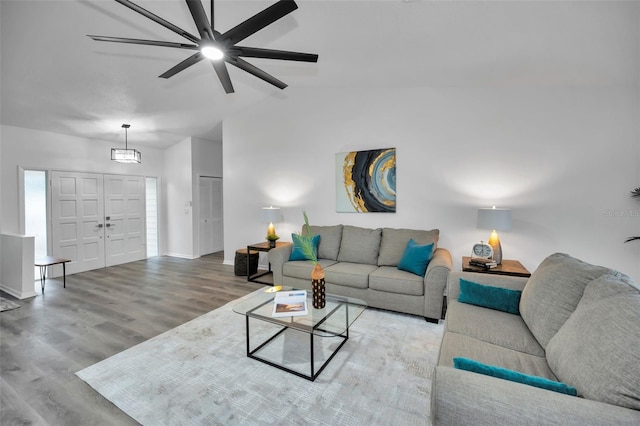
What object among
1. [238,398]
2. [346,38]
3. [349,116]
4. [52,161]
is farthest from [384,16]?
[52,161]

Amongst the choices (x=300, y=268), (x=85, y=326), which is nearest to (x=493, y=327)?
(x=300, y=268)

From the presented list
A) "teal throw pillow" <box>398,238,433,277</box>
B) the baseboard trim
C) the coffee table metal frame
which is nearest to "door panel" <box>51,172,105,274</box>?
the baseboard trim

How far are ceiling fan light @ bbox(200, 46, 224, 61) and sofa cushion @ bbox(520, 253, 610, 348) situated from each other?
9.11 feet

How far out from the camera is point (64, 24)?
275 cm

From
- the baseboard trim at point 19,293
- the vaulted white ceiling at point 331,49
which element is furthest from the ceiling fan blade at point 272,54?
the baseboard trim at point 19,293

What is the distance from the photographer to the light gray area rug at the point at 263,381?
179 centimetres

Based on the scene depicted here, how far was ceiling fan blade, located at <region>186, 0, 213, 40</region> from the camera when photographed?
5.31 ft

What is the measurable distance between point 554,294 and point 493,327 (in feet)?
1.42

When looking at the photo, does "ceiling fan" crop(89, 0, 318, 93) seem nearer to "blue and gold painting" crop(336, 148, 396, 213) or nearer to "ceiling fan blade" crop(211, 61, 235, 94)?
"ceiling fan blade" crop(211, 61, 235, 94)

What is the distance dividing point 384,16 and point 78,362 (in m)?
4.00

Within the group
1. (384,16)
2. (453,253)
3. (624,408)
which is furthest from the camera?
(453,253)

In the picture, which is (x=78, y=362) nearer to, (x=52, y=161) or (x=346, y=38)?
(x=346, y=38)

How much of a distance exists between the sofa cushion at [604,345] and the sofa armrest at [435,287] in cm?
142

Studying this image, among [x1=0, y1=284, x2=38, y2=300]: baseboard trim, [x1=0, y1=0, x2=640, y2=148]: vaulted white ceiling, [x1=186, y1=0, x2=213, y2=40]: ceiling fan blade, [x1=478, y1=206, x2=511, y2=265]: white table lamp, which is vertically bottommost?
[x1=0, y1=284, x2=38, y2=300]: baseboard trim
